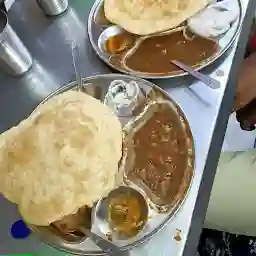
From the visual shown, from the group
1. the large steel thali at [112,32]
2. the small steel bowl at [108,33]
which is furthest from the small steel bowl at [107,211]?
the small steel bowl at [108,33]

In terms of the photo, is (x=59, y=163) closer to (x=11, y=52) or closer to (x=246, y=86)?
(x=11, y=52)

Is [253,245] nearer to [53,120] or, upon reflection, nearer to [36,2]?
[53,120]

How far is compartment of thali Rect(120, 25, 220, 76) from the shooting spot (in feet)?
3.88

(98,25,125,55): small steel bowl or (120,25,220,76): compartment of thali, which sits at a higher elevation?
(98,25,125,55): small steel bowl

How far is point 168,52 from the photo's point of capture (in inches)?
47.7

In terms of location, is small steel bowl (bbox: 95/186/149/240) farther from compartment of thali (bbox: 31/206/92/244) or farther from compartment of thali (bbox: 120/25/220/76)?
compartment of thali (bbox: 120/25/220/76)

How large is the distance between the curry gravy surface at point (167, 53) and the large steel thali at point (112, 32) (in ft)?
0.04

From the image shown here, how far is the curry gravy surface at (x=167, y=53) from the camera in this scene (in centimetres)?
119

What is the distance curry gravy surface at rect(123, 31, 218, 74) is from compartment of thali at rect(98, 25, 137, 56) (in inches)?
1.1

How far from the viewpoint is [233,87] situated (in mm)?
1186

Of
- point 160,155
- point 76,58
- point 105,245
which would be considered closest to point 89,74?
point 76,58

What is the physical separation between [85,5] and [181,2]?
0.92ft

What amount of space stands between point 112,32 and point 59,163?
1.43ft

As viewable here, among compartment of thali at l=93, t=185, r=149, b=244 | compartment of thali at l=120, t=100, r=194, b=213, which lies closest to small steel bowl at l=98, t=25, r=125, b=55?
compartment of thali at l=120, t=100, r=194, b=213
